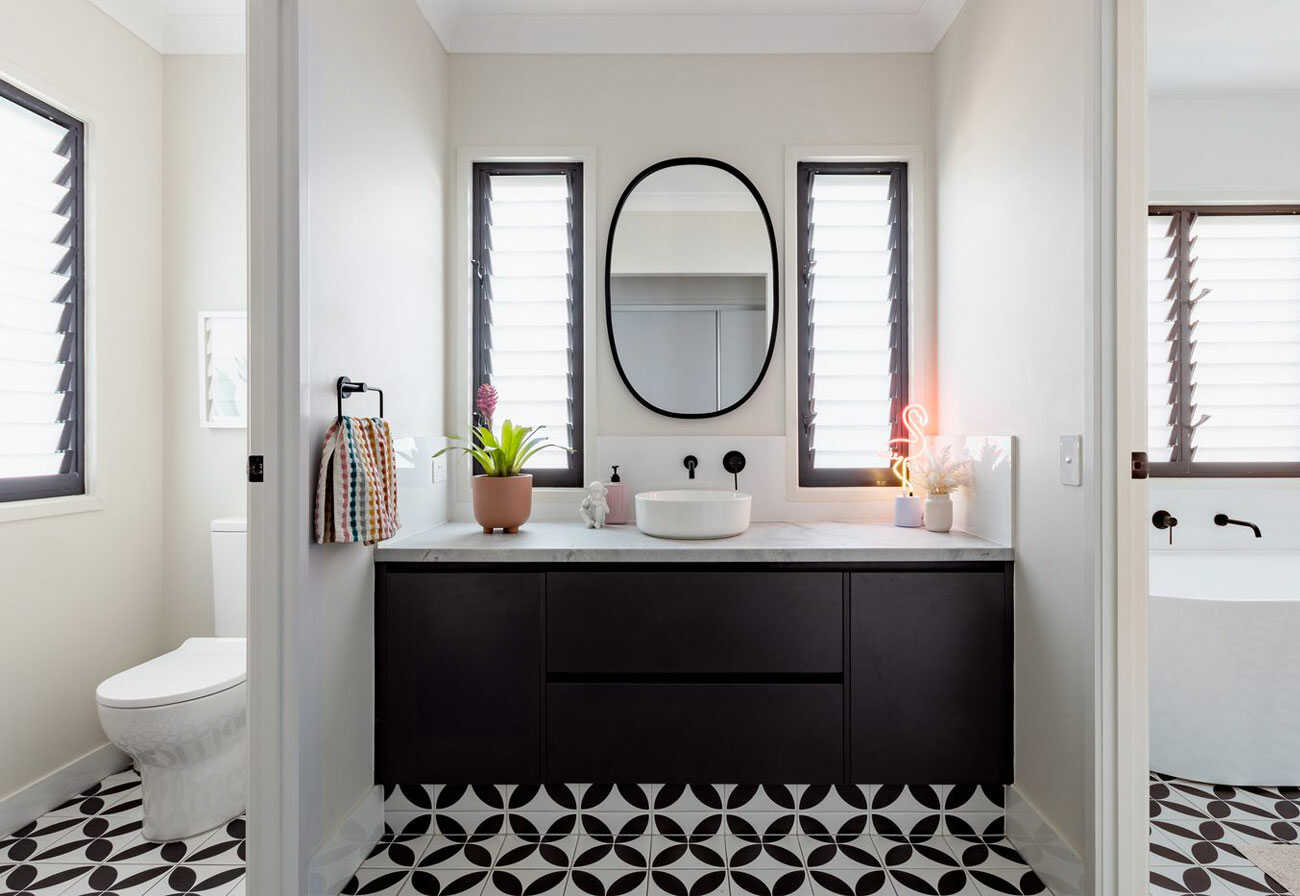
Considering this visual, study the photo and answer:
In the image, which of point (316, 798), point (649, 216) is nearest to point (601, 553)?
point (316, 798)

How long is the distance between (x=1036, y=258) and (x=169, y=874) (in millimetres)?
2800

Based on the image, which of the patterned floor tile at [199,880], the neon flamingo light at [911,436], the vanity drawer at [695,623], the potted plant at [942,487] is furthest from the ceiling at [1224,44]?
the patterned floor tile at [199,880]

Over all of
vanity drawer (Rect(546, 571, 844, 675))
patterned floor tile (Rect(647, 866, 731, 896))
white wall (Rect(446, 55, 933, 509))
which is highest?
white wall (Rect(446, 55, 933, 509))

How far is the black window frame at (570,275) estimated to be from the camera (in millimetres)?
2596

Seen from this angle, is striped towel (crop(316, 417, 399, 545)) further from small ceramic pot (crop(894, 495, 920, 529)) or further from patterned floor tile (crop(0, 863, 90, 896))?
small ceramic pot (crop(894, 495, 920, 529))

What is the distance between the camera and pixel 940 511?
2.22m

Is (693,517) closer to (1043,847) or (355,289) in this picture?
(355,289)

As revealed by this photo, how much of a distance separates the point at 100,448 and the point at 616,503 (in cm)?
173

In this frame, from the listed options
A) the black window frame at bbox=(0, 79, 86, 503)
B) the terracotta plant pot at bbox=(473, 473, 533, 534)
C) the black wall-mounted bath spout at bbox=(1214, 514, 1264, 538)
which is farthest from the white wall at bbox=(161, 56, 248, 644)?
the black wall-mounted bath spout at bbox=(1214, 514, 1264, 538)

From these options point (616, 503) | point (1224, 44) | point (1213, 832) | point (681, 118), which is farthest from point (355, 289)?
point (1224, 44)

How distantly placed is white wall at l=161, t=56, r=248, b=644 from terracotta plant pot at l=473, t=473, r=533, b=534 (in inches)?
39.2

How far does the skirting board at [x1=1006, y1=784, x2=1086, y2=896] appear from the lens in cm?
161

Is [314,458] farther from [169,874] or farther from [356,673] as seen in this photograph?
[169,874]

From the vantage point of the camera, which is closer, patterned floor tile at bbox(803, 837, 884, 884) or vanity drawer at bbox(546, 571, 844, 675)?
patterned floor tile at bbox(803, 837, 884, 884)
